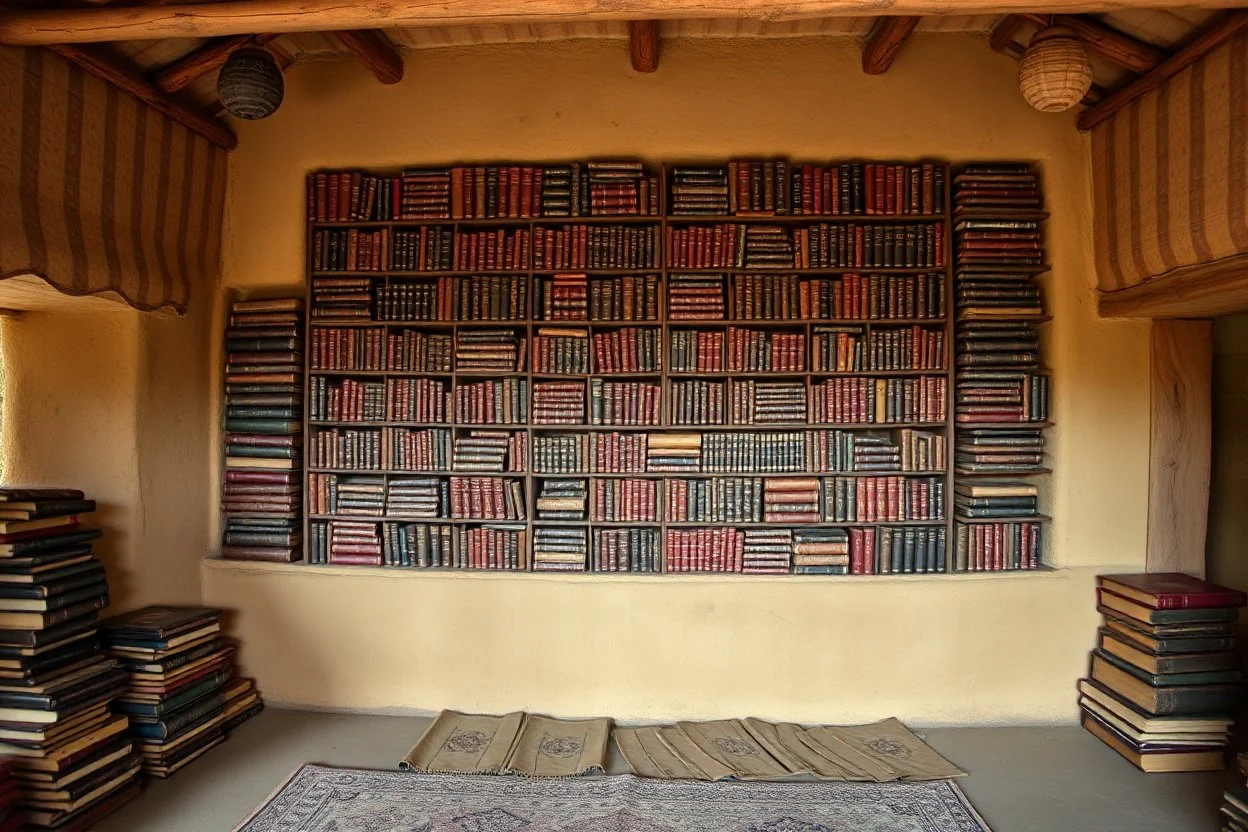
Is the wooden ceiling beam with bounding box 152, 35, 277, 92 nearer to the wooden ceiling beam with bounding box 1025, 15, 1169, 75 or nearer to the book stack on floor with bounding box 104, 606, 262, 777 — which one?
the book stack on floor with bounding box 104, 606, 262, 777

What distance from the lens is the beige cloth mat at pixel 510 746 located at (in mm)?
3104

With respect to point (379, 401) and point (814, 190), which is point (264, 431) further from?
point (814, 190)

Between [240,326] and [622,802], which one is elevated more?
A: [240,326]

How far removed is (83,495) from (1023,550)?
4564 mm

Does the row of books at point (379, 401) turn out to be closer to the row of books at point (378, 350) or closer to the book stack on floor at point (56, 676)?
the row of books at point (378, 350)

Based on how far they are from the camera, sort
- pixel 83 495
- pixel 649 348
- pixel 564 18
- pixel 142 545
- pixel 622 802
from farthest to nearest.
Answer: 1. pixel 649 348
2. pixel 142 545
3. pixel 83 495
4. pixel 622 802
5. pixel 564 18

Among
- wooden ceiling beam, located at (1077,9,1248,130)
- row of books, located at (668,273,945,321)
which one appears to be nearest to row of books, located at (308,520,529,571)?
row of books, located at (668,273,945,321)

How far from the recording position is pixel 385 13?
264cm

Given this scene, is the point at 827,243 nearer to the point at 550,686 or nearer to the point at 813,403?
the point at 813,403

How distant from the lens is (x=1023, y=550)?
3.69 meters

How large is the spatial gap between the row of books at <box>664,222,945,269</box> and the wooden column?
123 centimetres

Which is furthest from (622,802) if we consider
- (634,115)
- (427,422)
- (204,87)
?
(204,87)

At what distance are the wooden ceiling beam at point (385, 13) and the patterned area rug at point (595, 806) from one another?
9.72ft

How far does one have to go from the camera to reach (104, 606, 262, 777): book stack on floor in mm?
3104
